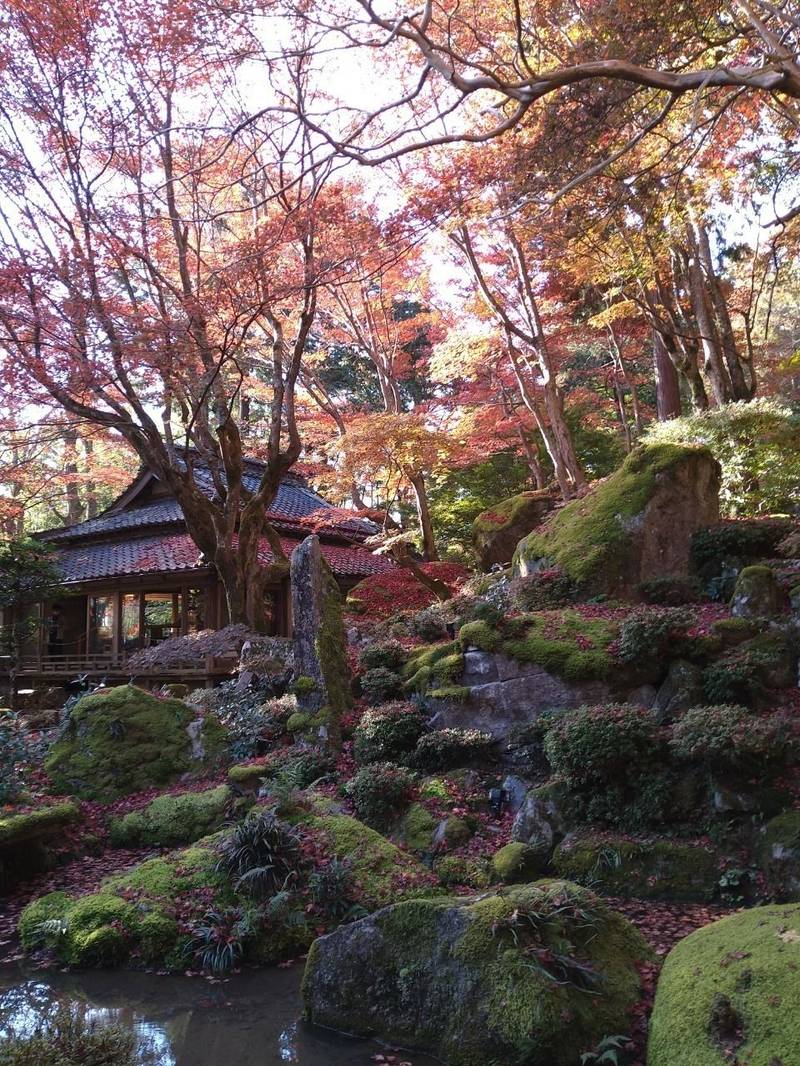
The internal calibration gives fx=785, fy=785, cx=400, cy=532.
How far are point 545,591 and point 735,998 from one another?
735cm

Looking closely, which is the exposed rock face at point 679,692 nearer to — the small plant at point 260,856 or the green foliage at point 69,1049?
the small plant at point 260,856

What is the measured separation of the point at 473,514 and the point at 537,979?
1862 centimetres

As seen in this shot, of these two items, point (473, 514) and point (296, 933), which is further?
point (473, 514)

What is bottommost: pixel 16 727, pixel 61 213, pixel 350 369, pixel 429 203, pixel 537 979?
pixel 537 979

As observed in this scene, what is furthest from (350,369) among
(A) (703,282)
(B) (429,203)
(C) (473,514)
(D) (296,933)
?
(D) (296,933)

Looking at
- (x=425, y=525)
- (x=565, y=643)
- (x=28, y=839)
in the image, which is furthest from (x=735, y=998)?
(x=425, y=525)

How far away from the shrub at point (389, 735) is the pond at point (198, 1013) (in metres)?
3.19

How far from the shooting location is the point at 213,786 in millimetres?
8883

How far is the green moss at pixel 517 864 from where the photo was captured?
636 cm

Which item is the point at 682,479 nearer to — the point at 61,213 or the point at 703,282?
the point at 703,282

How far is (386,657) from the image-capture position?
1024cm

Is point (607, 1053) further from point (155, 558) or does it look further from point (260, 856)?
point (155, 558)

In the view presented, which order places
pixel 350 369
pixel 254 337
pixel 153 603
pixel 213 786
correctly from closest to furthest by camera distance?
1. pixel 213 786
2. pixel 254 337
3. pixel 153 603
4. pixel 350 369

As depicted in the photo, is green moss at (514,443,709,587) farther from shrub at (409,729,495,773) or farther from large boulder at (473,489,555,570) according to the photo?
large boulder at (473,489,555,570)
